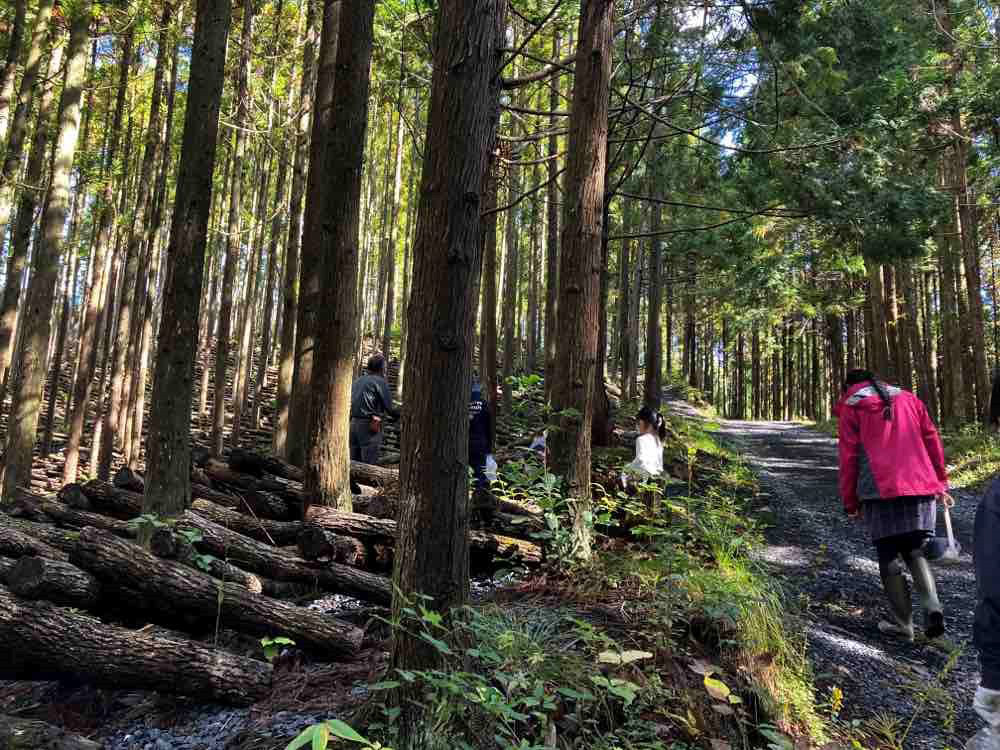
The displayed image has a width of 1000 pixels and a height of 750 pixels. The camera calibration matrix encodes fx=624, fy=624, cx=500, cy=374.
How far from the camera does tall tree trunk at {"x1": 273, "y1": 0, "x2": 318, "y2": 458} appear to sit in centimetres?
914

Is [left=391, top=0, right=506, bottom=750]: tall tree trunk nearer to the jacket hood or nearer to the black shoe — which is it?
the jacket hood

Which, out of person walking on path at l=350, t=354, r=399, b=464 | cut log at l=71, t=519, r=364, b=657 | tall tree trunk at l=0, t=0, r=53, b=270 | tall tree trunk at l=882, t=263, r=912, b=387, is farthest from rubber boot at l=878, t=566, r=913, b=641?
tall tree trunk at l=882, t=263, r=912, b=387

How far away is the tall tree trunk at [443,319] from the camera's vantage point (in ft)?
8.55

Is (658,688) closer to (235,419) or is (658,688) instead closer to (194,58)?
(194,58)

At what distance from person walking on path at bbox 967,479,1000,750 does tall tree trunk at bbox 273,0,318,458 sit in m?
6.87

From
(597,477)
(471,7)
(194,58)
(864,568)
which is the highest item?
(194,58)

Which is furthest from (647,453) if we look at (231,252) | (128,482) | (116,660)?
(231,252)

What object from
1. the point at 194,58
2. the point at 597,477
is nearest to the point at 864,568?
the point at 597,477

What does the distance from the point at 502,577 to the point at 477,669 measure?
2198 mm

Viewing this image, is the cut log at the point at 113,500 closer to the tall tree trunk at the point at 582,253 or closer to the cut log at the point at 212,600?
the cut log at the point at 212,600

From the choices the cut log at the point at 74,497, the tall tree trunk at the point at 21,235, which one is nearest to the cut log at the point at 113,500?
the cut log at the point at 74,497

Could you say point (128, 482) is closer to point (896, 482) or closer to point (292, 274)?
point (292, 274)

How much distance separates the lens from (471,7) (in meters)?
2.62

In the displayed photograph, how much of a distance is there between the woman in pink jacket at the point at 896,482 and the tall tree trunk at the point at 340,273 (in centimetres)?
412
